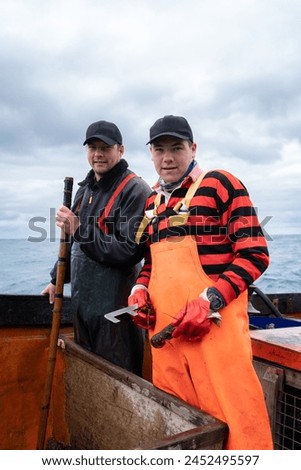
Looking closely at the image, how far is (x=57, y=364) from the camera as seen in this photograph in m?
4.21

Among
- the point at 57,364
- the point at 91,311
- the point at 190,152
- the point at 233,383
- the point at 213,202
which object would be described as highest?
the point at 190,152

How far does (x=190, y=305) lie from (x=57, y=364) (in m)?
2.15

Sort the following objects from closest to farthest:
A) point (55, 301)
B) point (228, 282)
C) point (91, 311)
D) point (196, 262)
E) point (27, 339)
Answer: point (228, 282) < point (196, 262) < point (91, 311) < point (55, 301) < point (27, 339)

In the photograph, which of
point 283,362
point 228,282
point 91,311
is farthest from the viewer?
point 91,311

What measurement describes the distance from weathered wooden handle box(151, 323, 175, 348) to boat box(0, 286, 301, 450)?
303 millimetres

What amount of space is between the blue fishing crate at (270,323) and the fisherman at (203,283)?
1.61m

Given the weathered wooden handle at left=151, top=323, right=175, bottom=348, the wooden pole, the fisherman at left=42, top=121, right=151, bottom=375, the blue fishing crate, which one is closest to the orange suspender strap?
the fisherman at left=42, top=121, right=151, bottom=375

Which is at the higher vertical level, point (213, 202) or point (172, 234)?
point (213, 202)

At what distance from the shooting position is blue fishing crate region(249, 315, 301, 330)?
4.21 metres

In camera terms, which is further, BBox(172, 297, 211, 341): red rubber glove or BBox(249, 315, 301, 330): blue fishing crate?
BBox(249, 315, 301, 330): blue fishing crate

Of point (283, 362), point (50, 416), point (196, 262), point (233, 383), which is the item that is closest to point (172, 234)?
point (196, 262)

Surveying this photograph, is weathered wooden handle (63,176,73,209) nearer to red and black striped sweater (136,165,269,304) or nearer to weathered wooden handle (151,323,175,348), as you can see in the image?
red and black striped sweater (136,165,269,304)
